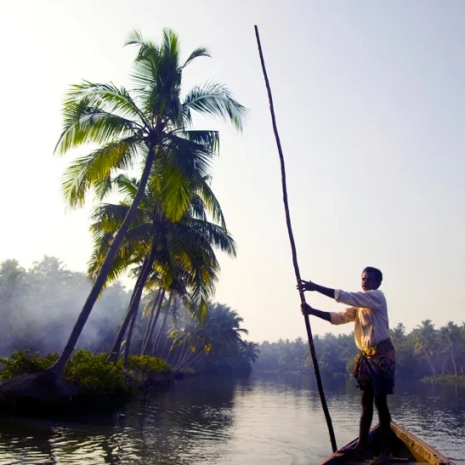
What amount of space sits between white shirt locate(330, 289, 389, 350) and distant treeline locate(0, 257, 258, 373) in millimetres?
33670

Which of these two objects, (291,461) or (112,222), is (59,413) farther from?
(112,222)

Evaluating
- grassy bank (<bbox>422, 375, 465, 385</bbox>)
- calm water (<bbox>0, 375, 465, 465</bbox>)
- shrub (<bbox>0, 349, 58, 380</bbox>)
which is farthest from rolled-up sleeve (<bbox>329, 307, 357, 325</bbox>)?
grassy bank (<bbox>422, 375, 465, 385</bbox>)

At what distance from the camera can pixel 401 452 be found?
Result: 22.6ft

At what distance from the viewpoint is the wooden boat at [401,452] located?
533cm

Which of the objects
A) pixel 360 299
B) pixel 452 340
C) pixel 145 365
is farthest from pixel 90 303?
pixel 452 340

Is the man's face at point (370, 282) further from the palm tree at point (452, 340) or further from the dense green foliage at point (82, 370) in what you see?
the palm tree at point (452, 340)

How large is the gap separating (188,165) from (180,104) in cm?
162

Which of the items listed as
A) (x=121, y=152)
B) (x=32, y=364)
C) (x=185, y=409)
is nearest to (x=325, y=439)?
(x=185, y=409)

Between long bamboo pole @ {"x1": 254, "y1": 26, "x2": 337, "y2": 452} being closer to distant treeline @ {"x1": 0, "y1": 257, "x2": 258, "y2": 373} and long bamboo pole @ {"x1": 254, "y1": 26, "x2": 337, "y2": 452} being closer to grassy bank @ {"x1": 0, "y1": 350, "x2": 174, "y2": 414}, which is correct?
grassy bank @ {"x1": 0, "y1": 350, "x2": 174, "y2": 414}

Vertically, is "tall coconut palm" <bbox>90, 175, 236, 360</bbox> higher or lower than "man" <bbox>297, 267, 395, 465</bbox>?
higher

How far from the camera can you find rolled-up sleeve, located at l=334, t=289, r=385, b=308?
5.18 metres

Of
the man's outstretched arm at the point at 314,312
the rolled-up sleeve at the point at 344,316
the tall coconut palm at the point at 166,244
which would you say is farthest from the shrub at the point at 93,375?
the rolled-up sleeve at the point at 344,316

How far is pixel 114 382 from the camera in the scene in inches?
592

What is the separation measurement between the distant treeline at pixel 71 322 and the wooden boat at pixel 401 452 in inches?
1265
